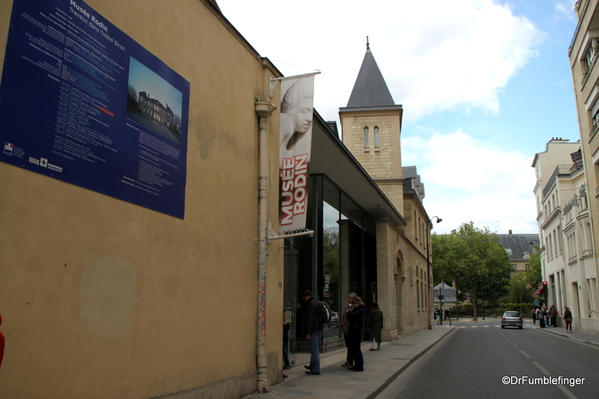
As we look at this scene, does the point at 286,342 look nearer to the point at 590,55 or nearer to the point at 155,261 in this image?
the point at 155,261

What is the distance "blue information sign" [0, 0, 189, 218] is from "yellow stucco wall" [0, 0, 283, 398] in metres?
0.14

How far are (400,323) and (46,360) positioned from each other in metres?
21.6

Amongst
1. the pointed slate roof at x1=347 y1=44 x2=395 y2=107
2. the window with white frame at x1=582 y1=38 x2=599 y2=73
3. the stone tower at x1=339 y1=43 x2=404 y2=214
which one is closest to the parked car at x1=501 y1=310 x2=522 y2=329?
the stone tower at x1=339 y1=43 x2=404 y2=214

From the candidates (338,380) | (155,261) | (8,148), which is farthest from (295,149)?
(8,148)

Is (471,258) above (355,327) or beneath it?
above

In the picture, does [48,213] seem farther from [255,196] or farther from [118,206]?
[255,196]

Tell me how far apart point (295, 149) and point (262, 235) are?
183cm

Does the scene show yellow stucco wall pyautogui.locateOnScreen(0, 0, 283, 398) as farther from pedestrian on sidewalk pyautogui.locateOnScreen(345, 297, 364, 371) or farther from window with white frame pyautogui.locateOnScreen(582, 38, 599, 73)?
window with white frame pyautogui.locateOnScreen(582, 38, 599, 73)

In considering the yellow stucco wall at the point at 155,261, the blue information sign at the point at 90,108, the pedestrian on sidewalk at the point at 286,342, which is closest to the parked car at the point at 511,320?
the pedestrian on sidewalk at the point at 286,342

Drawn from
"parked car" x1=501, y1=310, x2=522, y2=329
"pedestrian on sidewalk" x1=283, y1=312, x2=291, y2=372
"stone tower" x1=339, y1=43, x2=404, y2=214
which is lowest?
"parked car" x1=501, y1=310, x2=522, y2=329

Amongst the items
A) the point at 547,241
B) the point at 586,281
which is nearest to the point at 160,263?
the point at 586,281

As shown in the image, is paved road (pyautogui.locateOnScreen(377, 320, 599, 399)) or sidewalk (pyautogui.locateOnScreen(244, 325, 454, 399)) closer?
sidewalk (pyautogui.locateOnScreen(244, 325, 454, 399))

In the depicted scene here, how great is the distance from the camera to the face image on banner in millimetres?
8500

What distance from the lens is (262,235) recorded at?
25.7ft
